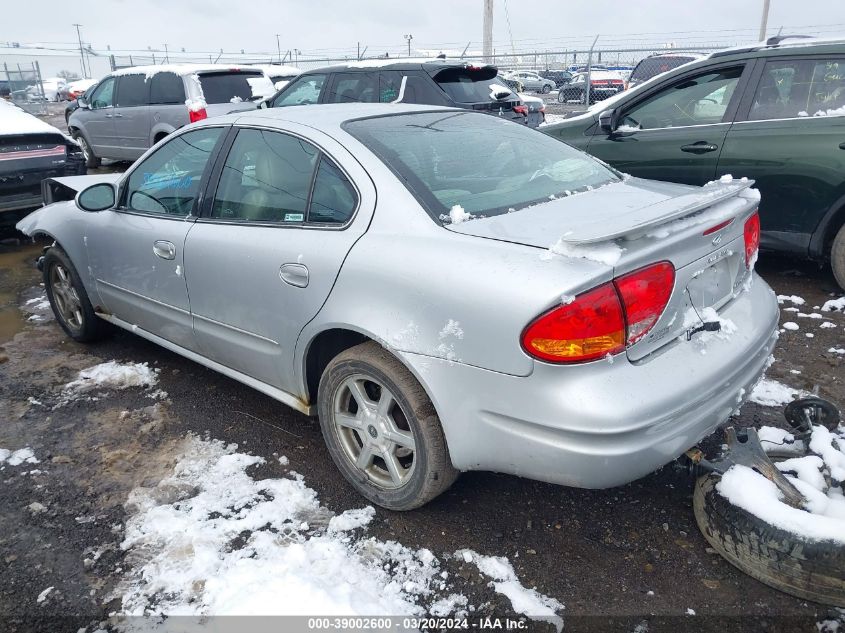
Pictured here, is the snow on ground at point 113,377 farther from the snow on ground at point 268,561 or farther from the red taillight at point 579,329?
the red taillight at point 579,329

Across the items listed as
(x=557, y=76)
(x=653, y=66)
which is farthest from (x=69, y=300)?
(x=557, y=76)

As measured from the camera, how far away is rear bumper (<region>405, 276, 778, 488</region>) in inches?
78.5

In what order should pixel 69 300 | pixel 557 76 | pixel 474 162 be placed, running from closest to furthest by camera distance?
pixel 474 162
pixel 69 300
pixel 557 76

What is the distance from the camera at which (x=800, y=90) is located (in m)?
4.71

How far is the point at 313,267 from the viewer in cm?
262

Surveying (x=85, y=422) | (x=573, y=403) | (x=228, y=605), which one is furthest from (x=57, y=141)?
(x=573, y=403)

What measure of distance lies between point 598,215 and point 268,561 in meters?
1.77

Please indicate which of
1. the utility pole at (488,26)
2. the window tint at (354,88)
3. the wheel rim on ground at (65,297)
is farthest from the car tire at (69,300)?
the utility pole at (488,26)

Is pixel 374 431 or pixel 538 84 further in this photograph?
pixel 538 84

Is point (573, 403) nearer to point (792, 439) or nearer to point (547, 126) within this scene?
point (792, 439)

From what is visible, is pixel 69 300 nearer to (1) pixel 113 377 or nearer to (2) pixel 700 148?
(1) pixel 113 377

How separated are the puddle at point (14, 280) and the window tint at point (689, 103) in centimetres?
517

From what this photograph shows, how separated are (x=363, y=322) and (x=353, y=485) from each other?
0.79 meters

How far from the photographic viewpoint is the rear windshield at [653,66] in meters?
16.6
